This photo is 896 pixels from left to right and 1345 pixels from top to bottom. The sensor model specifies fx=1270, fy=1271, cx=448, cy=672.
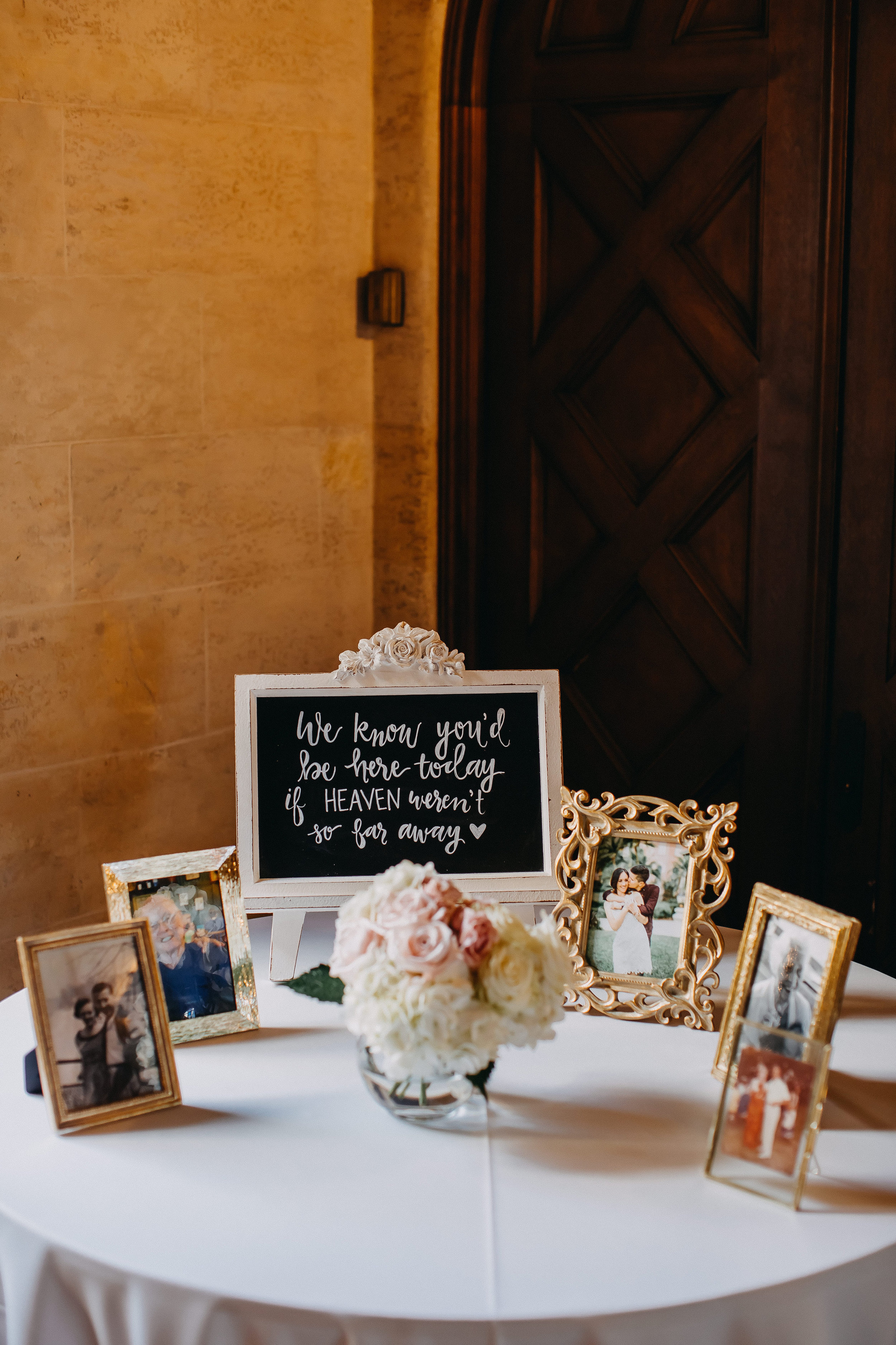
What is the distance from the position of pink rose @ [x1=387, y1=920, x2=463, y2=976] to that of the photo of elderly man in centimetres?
42

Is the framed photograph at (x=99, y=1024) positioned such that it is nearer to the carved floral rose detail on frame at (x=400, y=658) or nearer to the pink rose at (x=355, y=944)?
the pink rose at (x=355, y=944)

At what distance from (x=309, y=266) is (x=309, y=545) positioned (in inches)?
25.8

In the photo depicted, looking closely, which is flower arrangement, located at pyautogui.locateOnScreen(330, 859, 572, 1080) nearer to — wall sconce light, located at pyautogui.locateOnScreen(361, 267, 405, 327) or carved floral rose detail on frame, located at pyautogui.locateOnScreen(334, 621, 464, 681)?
carved floral rose detail on frame, located at pyautogui.locateOnScreen(334, 621, 464, 681)

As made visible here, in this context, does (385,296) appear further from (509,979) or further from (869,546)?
(509,979)

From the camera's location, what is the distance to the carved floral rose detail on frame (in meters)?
2.02

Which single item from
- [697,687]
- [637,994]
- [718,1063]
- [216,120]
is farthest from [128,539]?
[718,1063]

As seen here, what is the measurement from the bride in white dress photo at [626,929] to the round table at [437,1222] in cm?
17

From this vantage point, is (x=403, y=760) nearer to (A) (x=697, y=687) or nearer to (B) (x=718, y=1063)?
(B) (x=718, y=1063)

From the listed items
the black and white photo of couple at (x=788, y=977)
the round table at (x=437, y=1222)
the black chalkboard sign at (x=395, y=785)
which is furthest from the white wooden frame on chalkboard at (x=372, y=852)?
the black and white photo of couple at (x=788, y=977)

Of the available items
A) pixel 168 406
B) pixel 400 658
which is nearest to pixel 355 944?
pixel 400 658

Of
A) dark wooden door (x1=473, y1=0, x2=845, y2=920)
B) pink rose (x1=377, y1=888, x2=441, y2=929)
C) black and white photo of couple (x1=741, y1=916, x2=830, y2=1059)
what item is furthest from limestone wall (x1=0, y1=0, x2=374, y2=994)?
black and white photo of couple (x1=741, y1=916, x2=830, y2=1059)

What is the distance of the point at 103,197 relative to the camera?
8.52 feet

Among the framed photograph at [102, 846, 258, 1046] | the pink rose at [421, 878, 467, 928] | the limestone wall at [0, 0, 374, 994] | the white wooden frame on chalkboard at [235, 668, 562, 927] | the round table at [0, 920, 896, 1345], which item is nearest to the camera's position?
the round table at [0, 920, 896, 1345]

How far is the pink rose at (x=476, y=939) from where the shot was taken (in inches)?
55.1
